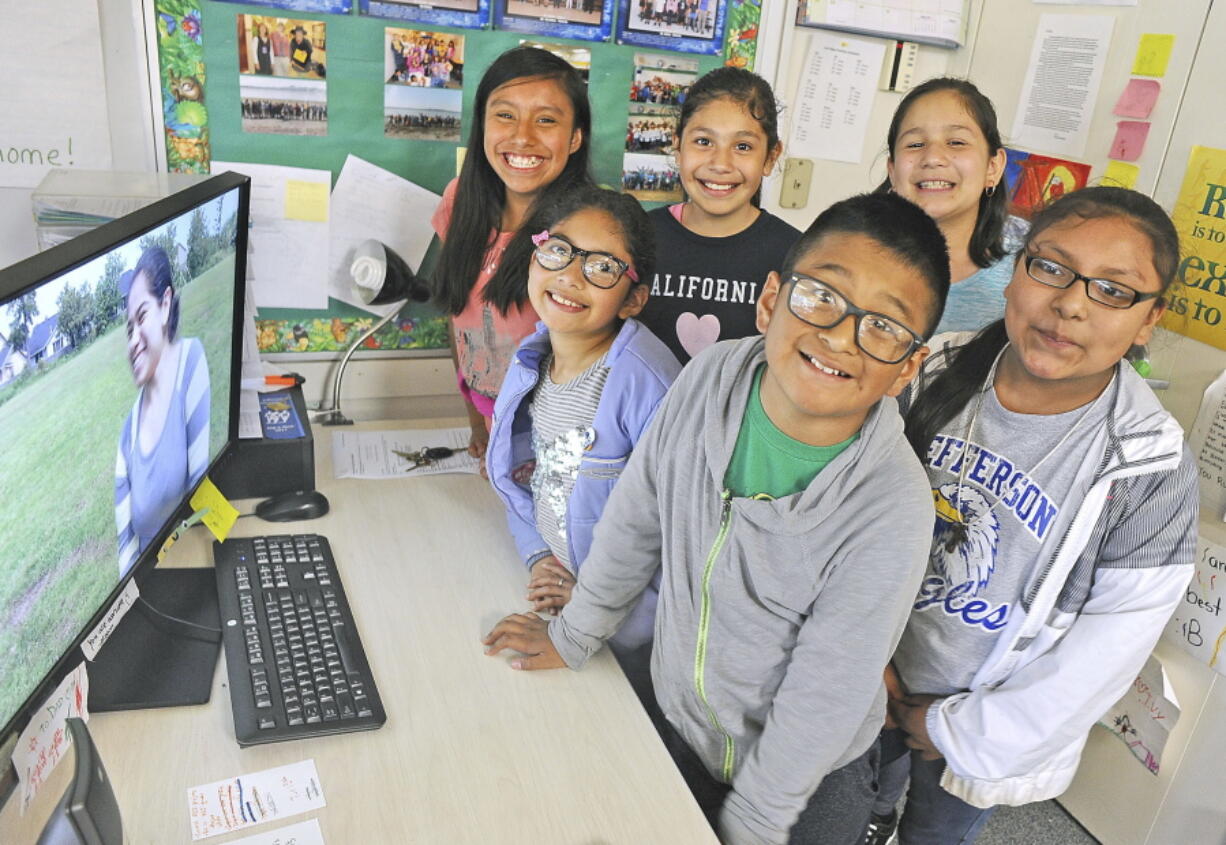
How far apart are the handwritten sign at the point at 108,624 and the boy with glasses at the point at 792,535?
0.43 metres

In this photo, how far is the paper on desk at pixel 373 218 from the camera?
71.7 inches

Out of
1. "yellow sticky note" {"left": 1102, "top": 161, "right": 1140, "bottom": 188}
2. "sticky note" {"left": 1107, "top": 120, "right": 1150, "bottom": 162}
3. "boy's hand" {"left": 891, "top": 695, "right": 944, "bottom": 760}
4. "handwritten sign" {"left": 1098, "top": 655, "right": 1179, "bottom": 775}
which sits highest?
"sticky note" {"left": 1107, "top": 120, "right": 1150, "bottom": 162}

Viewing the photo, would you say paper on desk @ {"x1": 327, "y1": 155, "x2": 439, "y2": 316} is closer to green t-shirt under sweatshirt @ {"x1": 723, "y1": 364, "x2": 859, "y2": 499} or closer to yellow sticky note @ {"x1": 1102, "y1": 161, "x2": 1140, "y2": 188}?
green t-shirt under sweatshirt @ {"x1": 723, "y1": 364, "x2": 859, "y2": 499}

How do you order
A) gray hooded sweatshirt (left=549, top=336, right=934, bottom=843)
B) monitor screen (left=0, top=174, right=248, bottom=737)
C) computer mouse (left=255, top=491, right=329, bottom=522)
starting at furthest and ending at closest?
1. computer mouse (left=255, top=491, right=329, bottom=522)
2. gray hooded sweatshirt (left=549, top=336, right=934, bottom=843)
3. monitor screen (left=0, top=174, right=248, bottom=737)

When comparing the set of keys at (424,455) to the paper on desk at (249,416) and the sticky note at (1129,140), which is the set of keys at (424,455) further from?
the sticky note at (1129,140)

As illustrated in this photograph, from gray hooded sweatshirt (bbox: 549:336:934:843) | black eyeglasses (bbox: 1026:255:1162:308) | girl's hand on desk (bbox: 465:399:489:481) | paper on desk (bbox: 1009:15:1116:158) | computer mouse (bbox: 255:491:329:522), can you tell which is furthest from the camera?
paper on desk (bbox: 1009:15:1116:158)

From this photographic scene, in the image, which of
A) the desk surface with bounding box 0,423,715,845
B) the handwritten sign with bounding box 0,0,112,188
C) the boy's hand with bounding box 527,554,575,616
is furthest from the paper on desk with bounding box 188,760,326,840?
the handwritten sign with bounding box 0,0,112,188

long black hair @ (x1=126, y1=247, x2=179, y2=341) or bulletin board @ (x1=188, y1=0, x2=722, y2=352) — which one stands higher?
bulletin board @ (x1=188, y1=0, x2=722, y2=352)

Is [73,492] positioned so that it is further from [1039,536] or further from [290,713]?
[1039,536]

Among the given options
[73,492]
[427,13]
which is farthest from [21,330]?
[427,13]

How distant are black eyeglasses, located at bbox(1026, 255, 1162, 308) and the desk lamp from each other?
1.19 m

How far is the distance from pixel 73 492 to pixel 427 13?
1.29 m

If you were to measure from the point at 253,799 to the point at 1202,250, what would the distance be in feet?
6.14

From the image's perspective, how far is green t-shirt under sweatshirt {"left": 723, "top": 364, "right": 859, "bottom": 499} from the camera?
1.02 m
